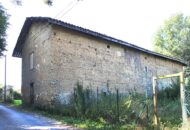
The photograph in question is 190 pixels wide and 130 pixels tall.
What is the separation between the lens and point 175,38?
5075cm

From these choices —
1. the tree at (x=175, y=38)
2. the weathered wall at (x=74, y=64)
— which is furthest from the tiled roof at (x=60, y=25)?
the tree at (x=175, y=38)

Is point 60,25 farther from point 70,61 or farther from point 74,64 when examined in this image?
point 74,64

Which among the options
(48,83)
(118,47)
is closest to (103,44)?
(118,47)

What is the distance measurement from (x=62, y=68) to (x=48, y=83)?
146 centimetres

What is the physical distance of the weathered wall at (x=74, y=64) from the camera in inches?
858

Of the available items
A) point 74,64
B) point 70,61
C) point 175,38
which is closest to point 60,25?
point 70,61

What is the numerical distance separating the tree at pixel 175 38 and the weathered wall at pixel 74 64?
2116cm

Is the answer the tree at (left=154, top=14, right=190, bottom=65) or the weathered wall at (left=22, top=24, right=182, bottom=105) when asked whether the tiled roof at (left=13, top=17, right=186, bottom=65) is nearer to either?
the weathered wall at (left=22, top=24, right=182, bottom=105)

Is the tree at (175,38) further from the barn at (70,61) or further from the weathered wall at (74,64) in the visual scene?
the weathered wall at (74,64)

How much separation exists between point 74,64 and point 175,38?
32157 millimetres

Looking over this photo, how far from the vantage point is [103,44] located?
25.4 metres

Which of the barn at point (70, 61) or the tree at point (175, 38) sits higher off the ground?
the tree at point (175, 38)

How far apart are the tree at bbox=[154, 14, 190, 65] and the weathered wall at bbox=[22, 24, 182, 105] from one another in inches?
833

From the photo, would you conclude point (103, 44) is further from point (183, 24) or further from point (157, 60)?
point (183, 24)
